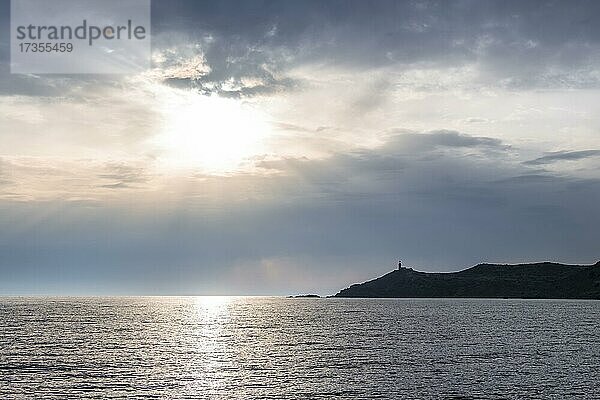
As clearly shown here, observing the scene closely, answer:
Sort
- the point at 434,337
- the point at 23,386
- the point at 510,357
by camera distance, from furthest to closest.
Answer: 1. the point at 434,337
2. the point at 510,357
3. the point at 23,386

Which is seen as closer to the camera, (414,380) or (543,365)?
(414,380)

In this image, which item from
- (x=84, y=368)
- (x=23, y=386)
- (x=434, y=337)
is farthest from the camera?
(x=434, y=337)

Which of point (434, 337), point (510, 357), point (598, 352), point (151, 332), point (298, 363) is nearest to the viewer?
point (298, 363)

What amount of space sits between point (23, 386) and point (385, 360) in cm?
4717

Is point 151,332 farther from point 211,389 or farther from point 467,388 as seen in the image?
point 467,388

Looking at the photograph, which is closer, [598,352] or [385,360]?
[385,360]

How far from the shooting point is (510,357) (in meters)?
86.9

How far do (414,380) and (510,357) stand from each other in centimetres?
2682

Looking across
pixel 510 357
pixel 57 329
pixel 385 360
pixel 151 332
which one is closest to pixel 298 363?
pixel 385 360

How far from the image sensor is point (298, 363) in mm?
81250

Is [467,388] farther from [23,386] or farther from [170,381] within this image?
[23,386]

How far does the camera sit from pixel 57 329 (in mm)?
138750

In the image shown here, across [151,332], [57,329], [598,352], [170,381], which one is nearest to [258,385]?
[170,381]

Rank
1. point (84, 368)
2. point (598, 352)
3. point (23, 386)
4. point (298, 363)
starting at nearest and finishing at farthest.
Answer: point (23, 386)
point (84, 368)
point (298, 363)
point (598, 352)
